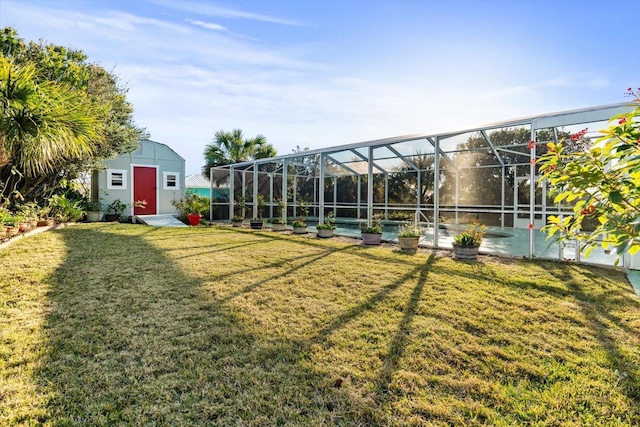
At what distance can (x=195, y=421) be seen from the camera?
5.86ft

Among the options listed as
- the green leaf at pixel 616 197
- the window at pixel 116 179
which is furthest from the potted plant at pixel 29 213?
the green leaf at pixel 616 197

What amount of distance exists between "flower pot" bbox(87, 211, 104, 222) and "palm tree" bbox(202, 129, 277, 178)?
6.22 m

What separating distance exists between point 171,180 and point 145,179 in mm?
1095

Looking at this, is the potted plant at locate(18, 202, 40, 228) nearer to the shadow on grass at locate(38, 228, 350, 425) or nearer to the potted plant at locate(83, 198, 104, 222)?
the potted plant at locate(83, 198, 104, 222)

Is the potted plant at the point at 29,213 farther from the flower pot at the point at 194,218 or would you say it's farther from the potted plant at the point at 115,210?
the flower pot at the point at 194,218

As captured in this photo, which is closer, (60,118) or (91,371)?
(91,371)

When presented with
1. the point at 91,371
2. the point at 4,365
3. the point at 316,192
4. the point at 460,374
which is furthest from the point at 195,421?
the point at 316,192

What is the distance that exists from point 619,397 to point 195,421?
2509 millimetres

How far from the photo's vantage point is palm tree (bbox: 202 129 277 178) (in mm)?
16938

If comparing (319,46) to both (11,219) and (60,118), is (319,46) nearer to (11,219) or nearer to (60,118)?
(60,118)

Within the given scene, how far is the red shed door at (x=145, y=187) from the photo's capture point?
13586 millimetres

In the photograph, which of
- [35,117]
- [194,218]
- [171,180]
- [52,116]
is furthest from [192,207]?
[35,117]

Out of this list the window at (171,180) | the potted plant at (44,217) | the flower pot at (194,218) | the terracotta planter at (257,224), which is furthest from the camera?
the window at (171,180)

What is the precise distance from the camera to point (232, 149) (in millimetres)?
16922
